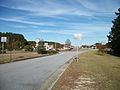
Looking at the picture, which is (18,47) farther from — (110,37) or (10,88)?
(10,88)

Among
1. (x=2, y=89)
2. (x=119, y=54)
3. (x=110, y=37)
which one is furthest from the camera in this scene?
(x=110, y=37)

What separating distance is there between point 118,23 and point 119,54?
11418mm

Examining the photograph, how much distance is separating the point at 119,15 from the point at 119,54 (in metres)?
12.0

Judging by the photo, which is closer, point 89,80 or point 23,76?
point 89,80

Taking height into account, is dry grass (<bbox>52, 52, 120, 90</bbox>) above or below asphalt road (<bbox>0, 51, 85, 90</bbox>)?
below

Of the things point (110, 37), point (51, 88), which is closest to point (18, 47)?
point (110, 37)

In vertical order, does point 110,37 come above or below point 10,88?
above

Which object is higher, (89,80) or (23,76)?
(23,76)

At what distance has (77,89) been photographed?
38.9 ft

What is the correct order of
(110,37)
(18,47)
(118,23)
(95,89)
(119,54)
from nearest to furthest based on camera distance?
(95,89), (118,23), (119,54), (110,37), (18,47)

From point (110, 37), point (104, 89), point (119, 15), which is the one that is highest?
point (119, 15)

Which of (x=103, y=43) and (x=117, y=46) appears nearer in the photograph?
(x=117, y=46)

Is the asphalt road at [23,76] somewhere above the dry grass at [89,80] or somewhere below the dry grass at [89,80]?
above

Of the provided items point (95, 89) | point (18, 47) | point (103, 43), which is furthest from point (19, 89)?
point (18, 47)
